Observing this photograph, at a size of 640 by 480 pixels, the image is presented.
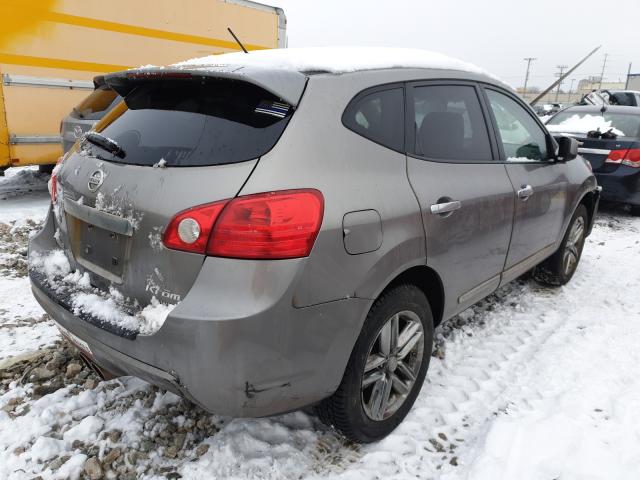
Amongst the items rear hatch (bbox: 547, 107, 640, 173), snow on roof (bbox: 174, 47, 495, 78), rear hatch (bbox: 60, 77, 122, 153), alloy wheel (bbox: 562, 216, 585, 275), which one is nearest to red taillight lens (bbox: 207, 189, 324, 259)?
snow on roof (bbox: 174, 47, 495, 78)

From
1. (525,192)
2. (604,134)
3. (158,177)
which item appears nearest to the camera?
(158,177)

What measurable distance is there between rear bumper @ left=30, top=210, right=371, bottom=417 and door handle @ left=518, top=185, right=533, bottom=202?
1.83 meters

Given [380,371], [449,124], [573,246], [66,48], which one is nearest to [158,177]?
[380,371]

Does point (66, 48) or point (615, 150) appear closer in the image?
point (66, 48)

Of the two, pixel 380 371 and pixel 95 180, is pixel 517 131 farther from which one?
pixel 95 180

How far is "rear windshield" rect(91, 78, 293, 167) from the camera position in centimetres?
176

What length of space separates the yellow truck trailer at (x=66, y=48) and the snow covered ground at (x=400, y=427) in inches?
148

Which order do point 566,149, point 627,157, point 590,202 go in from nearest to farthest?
point 566,149, point 590,202, point 627,157

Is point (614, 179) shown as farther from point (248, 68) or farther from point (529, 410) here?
point (248, 68)

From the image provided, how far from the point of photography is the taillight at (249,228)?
5.29 ft

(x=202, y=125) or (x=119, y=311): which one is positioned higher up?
(x=202, y=125)

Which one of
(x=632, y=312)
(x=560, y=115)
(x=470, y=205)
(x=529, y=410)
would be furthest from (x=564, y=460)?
(x=560, y=115)

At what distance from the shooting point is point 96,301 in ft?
6.34

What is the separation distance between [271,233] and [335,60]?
3.17ft
